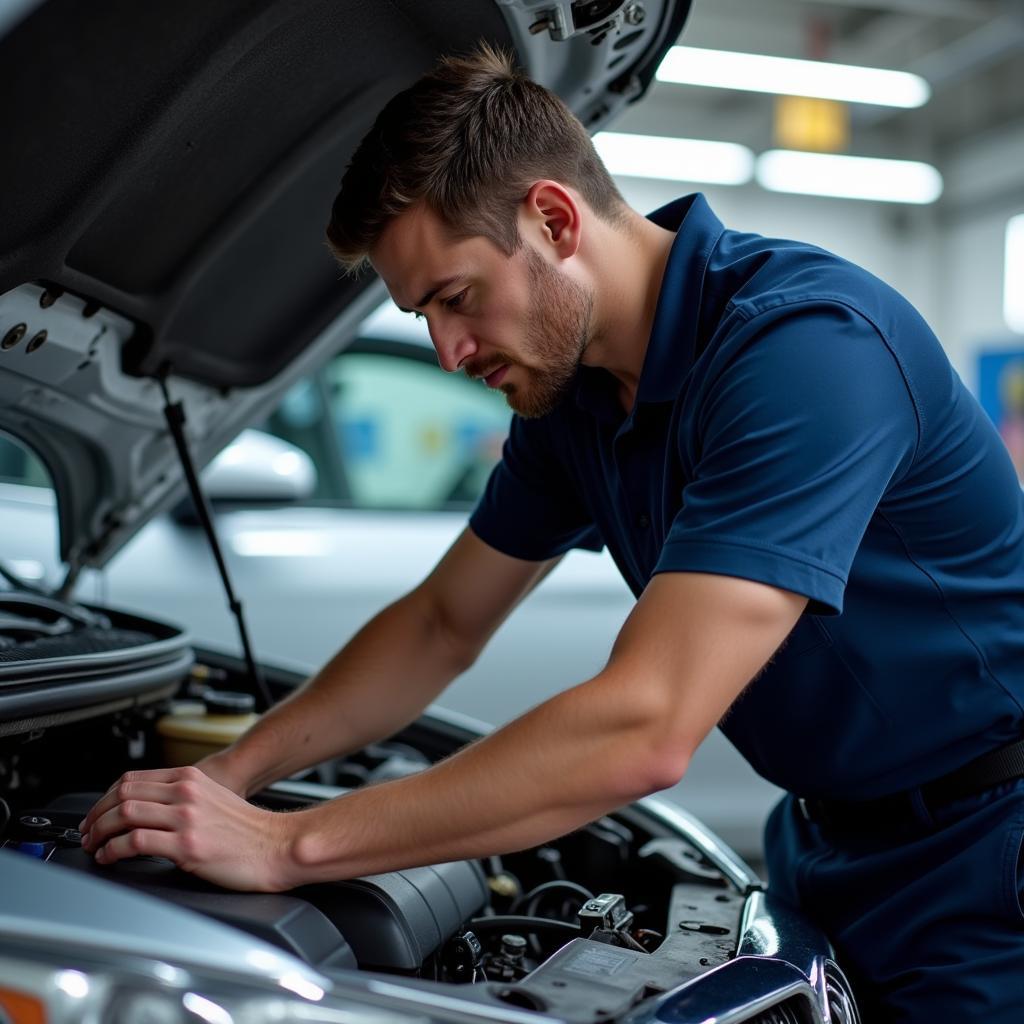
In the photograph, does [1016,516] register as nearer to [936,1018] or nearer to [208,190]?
[936,1018]

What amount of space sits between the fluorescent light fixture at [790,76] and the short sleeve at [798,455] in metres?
5.36

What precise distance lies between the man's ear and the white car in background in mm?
1599

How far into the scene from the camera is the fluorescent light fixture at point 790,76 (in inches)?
241

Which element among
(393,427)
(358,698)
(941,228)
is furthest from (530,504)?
(941,228)

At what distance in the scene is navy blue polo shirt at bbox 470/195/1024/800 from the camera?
1.03 metres

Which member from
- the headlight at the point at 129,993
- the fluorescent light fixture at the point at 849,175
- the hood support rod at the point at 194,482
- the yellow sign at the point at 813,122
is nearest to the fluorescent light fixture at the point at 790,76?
the yellow sign at the point at 813,122

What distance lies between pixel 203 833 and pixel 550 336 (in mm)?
577

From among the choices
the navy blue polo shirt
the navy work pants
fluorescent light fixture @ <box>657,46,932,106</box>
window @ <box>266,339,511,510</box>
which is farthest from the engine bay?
fluorescent light fixture @ <box>657,46,932,106</box>

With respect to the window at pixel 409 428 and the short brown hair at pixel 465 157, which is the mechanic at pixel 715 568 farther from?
the window at pixel 409 428

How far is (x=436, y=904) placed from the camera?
1.20 m

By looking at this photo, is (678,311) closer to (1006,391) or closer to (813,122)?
(813,122)

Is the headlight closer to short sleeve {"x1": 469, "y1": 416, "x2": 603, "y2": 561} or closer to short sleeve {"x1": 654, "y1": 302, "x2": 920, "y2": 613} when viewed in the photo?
short sleeve {"x1": 654, "y1": 302, "x2": 920, "y2": 613}

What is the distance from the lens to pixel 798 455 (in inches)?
40.3

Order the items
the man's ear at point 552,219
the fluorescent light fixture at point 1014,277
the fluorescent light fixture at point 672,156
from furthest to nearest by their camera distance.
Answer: the fluorescent light fixture at point 1014,277 → the fluorescent light fixture at point 672,156 → the man's ear at point 552,219
